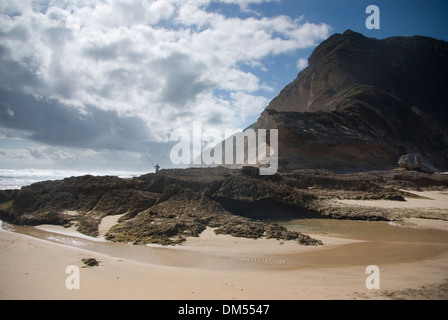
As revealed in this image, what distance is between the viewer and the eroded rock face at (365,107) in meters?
30.7

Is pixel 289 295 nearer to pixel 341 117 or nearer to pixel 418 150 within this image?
pixel 341 117

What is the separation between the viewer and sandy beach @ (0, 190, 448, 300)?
3963 mm

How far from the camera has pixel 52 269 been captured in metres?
5.09

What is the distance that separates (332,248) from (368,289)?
3431mm

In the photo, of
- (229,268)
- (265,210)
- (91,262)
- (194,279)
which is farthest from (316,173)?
(91,262)

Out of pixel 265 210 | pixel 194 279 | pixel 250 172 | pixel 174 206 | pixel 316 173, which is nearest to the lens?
pixel 194 279

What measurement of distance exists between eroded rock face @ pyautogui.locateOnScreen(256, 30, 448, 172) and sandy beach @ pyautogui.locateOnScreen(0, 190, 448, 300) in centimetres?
2154

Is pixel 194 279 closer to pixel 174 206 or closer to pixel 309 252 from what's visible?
pixel 309 252

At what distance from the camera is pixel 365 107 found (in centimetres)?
3791

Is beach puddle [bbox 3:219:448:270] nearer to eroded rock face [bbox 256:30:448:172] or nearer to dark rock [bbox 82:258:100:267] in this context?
dark rock [bbox 82:258:100:267]

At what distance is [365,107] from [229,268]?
38220mm

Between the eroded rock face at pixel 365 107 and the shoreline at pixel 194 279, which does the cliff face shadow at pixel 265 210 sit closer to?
the shoreline at pixel 194 279

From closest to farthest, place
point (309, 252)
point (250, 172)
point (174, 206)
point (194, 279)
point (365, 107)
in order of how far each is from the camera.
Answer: point (194, 279) → point (309, 252) → point (174, 206) → point (250, 172) → point (365, 107)

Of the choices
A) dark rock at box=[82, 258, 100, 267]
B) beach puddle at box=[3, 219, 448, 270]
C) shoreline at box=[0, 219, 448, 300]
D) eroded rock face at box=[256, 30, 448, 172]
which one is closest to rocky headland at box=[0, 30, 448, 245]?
eroded rock face at box=[256, 30, 448, 172]
